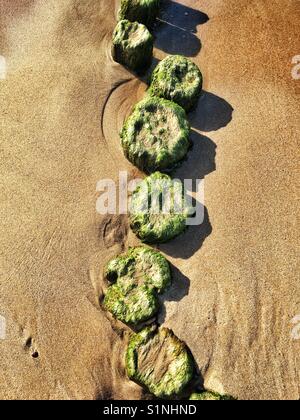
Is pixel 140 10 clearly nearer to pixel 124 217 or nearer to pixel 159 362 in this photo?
pixel 124 217

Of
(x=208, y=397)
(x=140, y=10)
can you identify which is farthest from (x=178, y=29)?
(x=208, y=397)

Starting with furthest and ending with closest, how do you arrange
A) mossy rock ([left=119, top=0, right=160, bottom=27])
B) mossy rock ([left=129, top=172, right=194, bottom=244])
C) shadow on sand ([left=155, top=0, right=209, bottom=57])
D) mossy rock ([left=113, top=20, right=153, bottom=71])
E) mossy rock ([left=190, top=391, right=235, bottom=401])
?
shadow on sand ([left=155, top=0, right=209, bottom=57]), mossy rock ([left=119, top=0, right=160, bottom=27]), mossy rock ([left=113, top=20, right=153, bottom=71]), mossy rock ([left=129, top=172, right=194, bottom=244]), mossy rock ([left=190, top=391, right=235, bottom=401])

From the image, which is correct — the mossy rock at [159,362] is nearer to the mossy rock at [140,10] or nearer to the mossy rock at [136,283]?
the mossy rock at [136,283]

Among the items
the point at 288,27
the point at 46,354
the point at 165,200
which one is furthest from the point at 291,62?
the point at 46,354

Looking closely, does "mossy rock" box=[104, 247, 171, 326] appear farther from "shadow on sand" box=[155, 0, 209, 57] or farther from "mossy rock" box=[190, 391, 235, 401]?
"shadow on sand" box=[155, 0, 209, 57]

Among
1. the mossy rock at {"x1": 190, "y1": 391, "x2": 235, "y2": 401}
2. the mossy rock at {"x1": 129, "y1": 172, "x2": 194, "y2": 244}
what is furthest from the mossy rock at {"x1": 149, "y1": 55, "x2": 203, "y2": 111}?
the mossy rock at {"x1": 190, "y1": 391, "x2": 235, "y2": 401}

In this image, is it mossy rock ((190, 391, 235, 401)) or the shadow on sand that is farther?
the shadow on sand

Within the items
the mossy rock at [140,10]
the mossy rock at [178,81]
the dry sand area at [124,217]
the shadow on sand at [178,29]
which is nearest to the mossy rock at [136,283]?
the dry sand area at [124,217]
